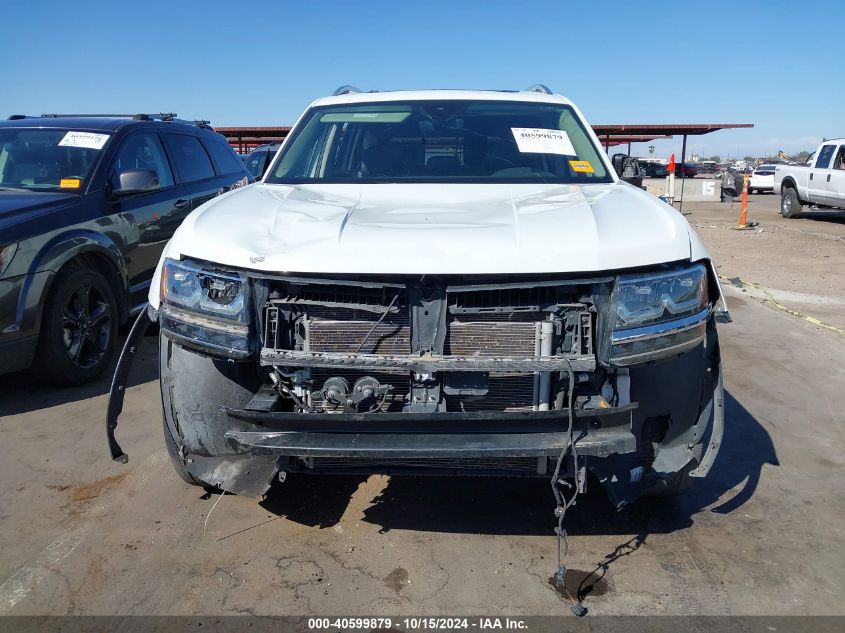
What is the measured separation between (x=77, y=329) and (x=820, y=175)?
57.5ft

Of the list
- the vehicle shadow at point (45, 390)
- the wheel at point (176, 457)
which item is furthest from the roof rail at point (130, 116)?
the wheel at point (176, 457)

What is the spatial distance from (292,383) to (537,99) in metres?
2.62

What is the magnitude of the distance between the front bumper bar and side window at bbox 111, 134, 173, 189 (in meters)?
3.89

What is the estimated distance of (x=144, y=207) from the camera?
5914mm

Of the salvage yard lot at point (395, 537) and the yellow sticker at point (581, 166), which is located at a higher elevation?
the yellow sticker at point (581, 166)

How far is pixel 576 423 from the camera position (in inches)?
99.4

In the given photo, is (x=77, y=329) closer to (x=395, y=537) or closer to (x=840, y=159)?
(x=395, y=537)

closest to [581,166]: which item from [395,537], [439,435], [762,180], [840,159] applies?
[439,435]

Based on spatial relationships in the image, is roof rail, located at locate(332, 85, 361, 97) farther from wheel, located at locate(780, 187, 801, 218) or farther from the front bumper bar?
wheel, located at locate(780, 187, 801, 218)

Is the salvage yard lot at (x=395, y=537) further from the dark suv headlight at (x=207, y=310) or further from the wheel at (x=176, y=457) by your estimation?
the dark suv headlight at (x=207, y=310)

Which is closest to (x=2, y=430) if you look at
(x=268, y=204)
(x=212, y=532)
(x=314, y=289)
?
(x=212, y=532)

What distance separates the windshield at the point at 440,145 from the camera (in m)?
3.89

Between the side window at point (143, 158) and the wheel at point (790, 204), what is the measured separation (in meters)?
17.2

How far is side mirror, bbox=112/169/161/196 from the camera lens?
5.33 metres
